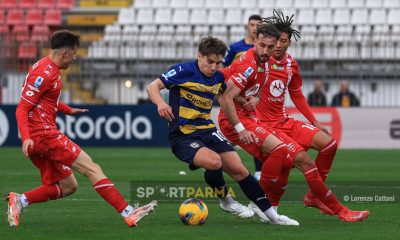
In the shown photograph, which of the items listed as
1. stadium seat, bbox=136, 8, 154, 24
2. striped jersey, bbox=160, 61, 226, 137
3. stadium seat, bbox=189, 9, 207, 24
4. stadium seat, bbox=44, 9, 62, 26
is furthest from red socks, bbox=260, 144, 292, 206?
stadium seat, bbox=44, 9, 62, 26

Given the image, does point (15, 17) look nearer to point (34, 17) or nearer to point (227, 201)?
point (34, 17)

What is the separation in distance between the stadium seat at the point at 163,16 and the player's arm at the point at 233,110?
19.6 m

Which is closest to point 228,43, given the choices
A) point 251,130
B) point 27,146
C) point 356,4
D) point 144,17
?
point 144,17

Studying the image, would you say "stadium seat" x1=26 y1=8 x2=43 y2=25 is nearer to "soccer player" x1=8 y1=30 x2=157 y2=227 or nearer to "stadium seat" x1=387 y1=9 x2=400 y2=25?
"stadium seat" x1=387 y1=9 x2=400 y2=25

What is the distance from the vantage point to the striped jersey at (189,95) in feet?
33.3

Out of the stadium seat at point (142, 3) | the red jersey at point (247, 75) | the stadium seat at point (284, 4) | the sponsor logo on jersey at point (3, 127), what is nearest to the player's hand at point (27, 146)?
the red jersey at point (247, 75)

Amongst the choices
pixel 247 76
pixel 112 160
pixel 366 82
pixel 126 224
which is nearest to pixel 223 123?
pixel 247 76

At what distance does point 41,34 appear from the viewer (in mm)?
27109

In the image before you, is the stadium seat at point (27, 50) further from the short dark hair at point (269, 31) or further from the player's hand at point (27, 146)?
the player's hand at point (27, 146)

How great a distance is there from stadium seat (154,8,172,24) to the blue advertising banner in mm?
6535

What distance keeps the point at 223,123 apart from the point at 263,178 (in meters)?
0.80

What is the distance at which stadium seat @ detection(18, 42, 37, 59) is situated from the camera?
2572 centimetres

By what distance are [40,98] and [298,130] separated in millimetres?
3028

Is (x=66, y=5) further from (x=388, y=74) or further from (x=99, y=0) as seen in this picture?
(x=388, y=74)
